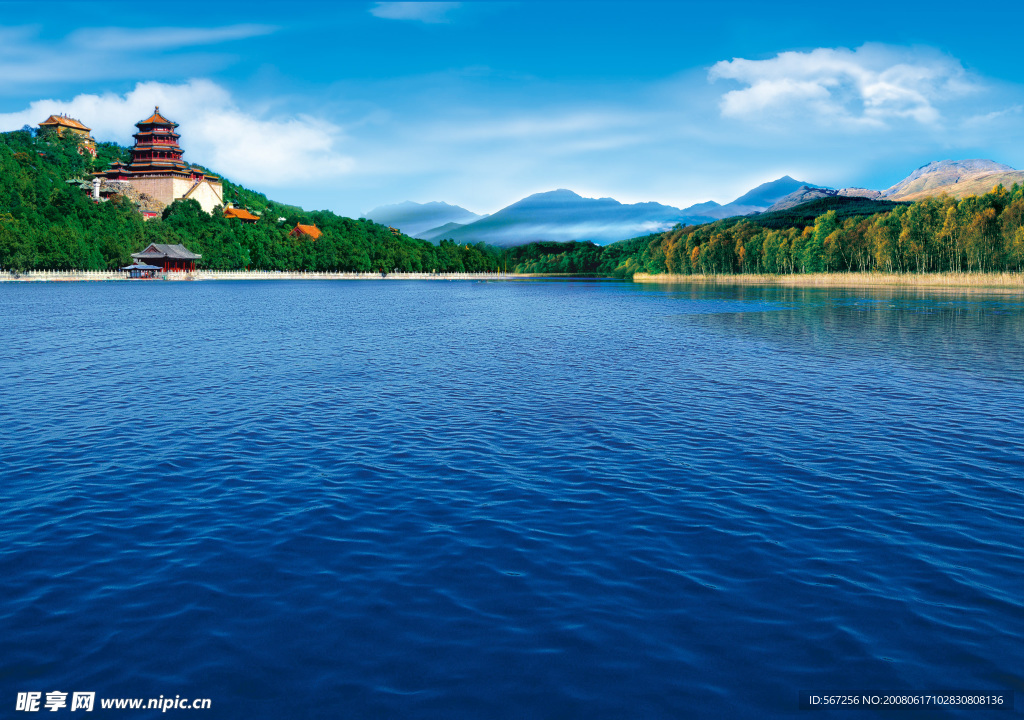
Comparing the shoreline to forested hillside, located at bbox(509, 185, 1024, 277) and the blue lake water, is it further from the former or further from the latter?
the blue lake water

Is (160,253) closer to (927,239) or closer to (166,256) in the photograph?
(166,256)

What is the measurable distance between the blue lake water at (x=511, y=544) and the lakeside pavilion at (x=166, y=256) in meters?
180

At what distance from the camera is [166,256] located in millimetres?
191000

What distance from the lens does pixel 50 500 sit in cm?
1460

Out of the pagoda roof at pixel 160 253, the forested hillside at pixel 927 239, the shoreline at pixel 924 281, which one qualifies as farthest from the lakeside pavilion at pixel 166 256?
the forested hillside at pixel 927 239

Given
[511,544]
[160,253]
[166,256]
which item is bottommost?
[511,544]

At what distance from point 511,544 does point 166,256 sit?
202245 millimetres

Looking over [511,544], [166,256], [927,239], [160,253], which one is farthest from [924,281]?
[160,253]

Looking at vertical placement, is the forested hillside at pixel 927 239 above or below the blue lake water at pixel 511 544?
above

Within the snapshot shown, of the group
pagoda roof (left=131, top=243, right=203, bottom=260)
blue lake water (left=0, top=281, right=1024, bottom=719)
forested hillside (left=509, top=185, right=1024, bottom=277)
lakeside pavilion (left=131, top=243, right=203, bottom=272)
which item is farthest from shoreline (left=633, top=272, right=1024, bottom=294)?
lakeside pavilion (left=131, top=243, right=203, bottom=272)

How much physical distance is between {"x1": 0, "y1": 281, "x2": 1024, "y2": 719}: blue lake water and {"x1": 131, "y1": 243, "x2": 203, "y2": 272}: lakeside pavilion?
180m

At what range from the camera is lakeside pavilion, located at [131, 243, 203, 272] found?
190 m

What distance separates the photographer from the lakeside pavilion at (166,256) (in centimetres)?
19025

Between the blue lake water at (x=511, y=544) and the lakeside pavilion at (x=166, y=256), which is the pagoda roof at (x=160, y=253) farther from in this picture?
the blue lake water at (x=511, y=544)
